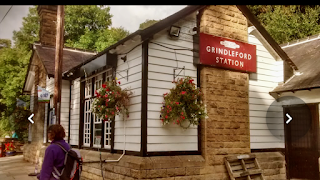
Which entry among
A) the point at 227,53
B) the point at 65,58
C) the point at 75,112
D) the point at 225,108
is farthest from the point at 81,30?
the point at 65,58

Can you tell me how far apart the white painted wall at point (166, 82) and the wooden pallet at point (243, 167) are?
3.28ft

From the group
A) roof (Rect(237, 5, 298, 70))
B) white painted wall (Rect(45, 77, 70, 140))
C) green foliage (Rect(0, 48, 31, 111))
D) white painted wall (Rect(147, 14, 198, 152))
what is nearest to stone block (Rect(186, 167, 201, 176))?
white painted wall (Rect(147, 14, 198, 152))

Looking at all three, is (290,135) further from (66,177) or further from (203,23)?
(66,177)

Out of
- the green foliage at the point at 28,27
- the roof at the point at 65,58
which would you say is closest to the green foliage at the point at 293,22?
the roof at the point at 65,58

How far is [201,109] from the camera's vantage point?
6.80m

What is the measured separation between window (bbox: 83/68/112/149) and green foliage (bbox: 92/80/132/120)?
1.26 meters

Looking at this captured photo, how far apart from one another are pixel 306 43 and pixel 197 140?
6.19 m

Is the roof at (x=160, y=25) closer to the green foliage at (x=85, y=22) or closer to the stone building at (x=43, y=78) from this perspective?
the green foliage at (x=85, y=22)

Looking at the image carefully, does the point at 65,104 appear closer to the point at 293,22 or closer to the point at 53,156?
the point at 53,156

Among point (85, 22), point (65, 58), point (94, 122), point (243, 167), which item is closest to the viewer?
point (85, 22)

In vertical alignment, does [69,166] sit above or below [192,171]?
above

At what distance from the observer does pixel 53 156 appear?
3.82 meters

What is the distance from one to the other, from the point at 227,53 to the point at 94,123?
433 centimetres
